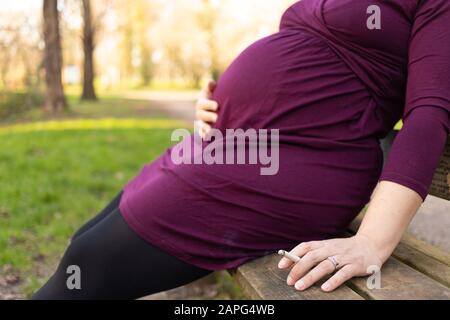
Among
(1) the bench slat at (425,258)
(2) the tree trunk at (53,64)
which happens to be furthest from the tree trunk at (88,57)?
(1) the bench slat at (425,258)

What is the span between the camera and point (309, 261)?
1.20 m

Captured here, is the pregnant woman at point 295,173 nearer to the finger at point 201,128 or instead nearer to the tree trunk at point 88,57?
the finger at point 201,128

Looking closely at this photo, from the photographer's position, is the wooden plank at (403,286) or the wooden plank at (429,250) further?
the wooden plank at (429,250)

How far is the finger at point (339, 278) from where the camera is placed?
119cm

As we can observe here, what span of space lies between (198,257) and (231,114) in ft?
1.55

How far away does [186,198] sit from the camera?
1404 mm

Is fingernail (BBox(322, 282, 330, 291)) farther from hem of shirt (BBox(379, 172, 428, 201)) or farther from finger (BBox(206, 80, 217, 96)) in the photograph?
finger (BBox(206, 80, 217, 96))

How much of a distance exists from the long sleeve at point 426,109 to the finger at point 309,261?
0.24 m

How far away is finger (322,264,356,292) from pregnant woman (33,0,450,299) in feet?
0.72

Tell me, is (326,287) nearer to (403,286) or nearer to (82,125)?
(403,286)

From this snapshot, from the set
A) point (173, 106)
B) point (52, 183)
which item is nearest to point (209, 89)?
point (52, 183)

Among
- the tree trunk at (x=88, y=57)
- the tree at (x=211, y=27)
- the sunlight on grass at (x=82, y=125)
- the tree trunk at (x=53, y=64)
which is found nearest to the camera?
the sunlight on grass at (x=82, y=125)
